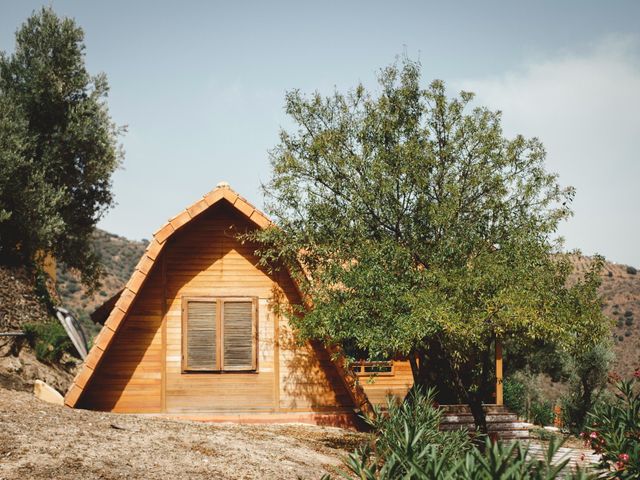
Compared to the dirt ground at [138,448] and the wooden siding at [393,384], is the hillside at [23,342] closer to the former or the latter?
the dirt ground at [138,448]

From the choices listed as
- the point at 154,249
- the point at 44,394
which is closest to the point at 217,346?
the point at 154,249

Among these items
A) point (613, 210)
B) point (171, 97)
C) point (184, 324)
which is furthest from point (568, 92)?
point (184, 324)

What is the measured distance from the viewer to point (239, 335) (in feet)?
47.8

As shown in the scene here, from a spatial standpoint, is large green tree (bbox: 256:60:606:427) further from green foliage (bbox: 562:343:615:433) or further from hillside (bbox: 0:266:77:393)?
green foliage (bbox: 562:343:615:433)

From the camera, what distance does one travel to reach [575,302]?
12.4 metres

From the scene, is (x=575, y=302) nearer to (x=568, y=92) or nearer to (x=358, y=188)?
(x=358, y=188)

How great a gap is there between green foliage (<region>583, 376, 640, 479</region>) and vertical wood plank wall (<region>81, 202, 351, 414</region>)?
7.39m

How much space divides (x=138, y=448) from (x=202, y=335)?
5.03 m

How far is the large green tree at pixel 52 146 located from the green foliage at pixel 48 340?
10.9 ft

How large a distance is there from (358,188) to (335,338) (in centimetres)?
318

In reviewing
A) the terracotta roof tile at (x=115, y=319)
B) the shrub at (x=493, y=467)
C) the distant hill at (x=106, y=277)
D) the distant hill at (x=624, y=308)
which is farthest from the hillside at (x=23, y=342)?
the distant hill at (x=624, y=308)

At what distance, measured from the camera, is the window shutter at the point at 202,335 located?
1437 centimetres

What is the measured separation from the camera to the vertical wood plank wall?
46.3 ft

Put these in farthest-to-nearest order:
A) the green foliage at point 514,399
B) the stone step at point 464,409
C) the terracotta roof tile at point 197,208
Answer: the green foliage at point 514,399, the stone step at point 464,409, the terracotta roof tile at point 197,208
